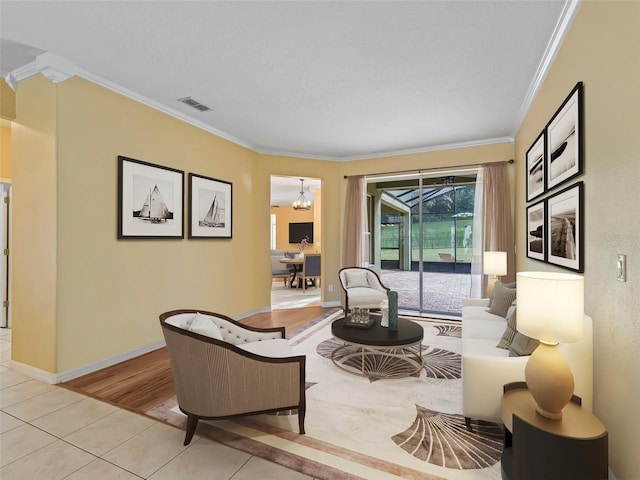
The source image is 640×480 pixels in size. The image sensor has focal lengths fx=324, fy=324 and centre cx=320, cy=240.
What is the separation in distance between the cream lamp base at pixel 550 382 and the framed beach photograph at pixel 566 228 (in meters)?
0.88

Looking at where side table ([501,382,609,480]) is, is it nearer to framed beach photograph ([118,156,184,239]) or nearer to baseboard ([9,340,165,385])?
baseboard ([9,340,165,385])

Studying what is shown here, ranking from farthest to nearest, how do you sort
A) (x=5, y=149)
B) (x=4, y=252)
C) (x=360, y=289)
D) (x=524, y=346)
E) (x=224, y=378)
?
(x=360, y=289) → (x=4, y=252) → (x=5, y=149) → (x=524, y=346) → (x=224, y=378)

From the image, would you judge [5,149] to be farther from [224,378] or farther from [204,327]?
[224,378]

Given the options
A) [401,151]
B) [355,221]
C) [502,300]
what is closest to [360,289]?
[355,221]

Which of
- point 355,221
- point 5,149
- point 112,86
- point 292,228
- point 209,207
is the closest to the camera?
point 112,86

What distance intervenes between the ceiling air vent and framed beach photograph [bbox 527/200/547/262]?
3.82 metres

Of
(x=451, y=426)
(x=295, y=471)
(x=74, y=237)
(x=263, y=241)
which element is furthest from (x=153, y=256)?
(x=451, y=426)

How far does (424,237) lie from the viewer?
5.75 m

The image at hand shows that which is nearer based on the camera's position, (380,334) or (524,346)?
(524,346)

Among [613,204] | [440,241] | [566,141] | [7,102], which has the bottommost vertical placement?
[440,241]

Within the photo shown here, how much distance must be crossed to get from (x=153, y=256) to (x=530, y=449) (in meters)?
3.80

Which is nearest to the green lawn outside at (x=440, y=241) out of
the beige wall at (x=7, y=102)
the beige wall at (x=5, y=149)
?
the beige wall at (x=7, y=102)

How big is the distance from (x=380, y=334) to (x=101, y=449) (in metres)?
2.31

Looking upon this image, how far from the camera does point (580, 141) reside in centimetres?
212
